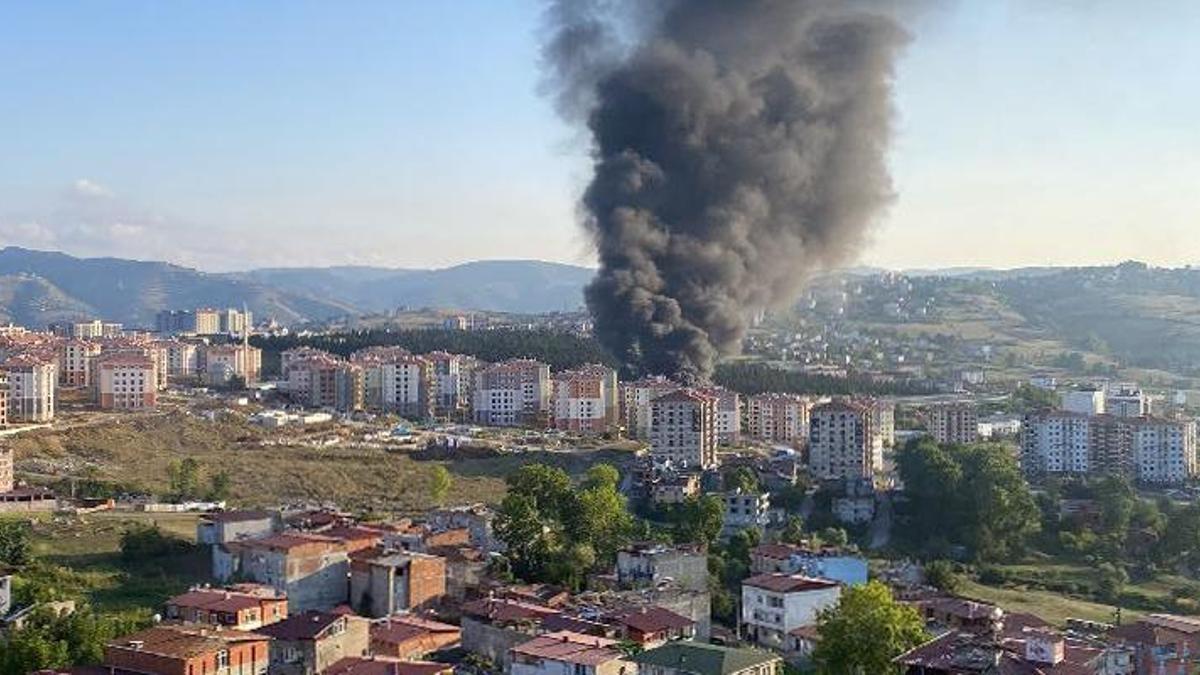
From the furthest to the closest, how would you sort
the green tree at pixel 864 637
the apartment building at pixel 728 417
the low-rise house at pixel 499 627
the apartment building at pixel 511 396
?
the apartment building at pixel 511 396, the apartment building at pixel 728 417, the low-rise house at pixel 499 627, the green tree at pixel 864 637

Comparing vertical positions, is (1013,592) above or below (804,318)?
below

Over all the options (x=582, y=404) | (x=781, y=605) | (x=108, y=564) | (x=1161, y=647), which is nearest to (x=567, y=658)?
(x=781, y=605)

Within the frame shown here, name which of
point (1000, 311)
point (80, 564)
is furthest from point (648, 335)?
point (1000, 311)

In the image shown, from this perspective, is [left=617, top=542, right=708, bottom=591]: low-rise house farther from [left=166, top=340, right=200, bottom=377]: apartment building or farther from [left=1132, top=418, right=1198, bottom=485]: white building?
[left=166, top=340, right=200, bottom=377]: apartment building

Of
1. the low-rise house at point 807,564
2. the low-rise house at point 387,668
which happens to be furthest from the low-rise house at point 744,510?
the low-rise house at point 387,668

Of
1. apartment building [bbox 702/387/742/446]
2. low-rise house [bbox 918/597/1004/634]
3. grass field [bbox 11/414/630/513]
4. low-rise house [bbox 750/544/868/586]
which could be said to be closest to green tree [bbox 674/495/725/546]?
low-rise house [bbox 750/544/868/586]

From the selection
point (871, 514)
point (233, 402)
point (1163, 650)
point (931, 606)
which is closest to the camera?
point (1163, 650)

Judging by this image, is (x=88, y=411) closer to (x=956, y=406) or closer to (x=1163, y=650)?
(x=956, y=406)

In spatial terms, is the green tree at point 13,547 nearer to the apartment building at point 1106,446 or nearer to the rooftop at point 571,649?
the rooftop at point 571,649
